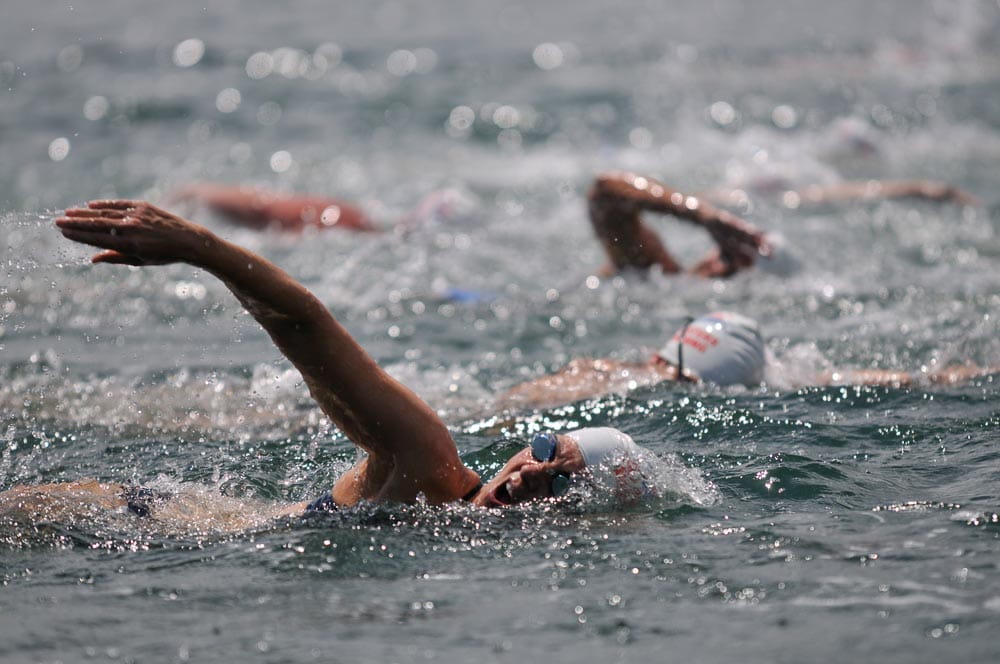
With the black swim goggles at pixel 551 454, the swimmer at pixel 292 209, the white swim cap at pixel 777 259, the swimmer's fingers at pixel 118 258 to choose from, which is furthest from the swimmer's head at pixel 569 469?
the swimmer at pixel 292 209

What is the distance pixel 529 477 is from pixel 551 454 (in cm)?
13

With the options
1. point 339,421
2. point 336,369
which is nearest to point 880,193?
point 339,421

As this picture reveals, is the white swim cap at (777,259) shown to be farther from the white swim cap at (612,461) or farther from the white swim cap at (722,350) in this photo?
the white swim cap at (612,461)

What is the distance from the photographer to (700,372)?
22.2ft

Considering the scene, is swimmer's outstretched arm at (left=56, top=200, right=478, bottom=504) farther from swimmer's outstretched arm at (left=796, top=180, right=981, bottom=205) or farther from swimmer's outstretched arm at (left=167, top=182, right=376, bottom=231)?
swimmer's outstretched arm at (left=796, top=180, right=981, bottom=205)

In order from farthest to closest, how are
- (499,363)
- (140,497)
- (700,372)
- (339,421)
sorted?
(499,363), (700,372), (140,497), (339,421)

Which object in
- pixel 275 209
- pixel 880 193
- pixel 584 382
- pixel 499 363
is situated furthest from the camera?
pixel 880 193

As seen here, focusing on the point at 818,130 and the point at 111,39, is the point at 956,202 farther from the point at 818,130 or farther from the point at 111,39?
the point at 111,39

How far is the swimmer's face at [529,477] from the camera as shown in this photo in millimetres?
4793

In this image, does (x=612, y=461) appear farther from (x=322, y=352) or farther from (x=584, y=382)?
(x=584, y=382)

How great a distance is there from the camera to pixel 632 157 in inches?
603

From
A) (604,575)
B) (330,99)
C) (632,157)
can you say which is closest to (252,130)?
(330,99)

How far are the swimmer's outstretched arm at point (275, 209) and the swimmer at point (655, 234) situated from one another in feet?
9.33

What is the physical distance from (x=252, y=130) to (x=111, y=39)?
580 centimetres
